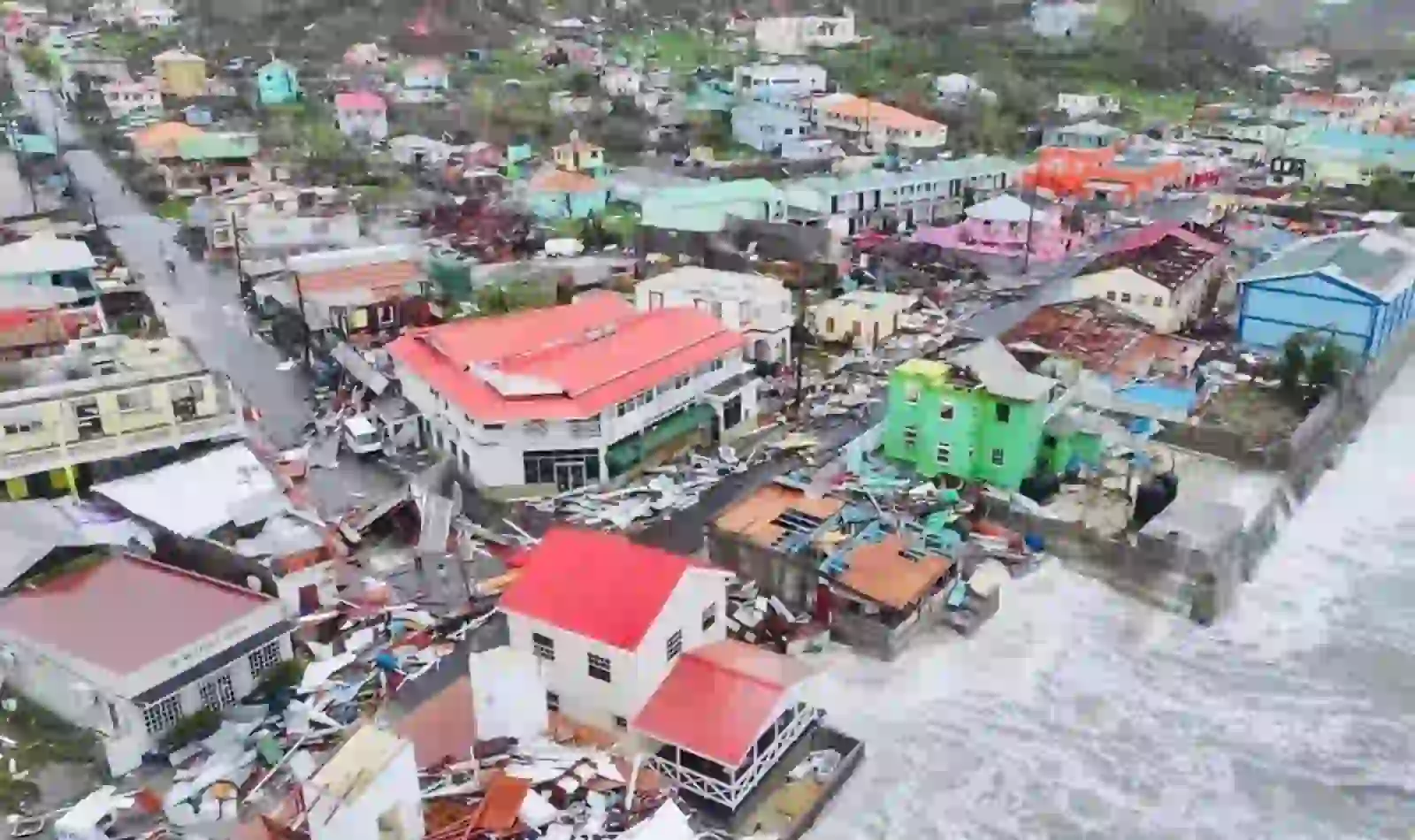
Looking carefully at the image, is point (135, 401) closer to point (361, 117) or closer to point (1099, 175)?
point (1099, 175)

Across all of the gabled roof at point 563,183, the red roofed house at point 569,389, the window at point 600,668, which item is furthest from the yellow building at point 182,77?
the window at point 600,668

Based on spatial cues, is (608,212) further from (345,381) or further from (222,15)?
(222,15)

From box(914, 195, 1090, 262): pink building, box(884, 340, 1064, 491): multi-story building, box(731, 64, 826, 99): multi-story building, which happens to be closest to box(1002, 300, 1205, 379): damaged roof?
box(884, 340, 1064, 491): multi-story building

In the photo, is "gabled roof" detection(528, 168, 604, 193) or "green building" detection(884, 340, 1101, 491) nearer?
"green building" detection(884, 340, 1101, 491)

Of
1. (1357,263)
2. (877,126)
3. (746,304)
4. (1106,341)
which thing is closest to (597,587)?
(746,304)

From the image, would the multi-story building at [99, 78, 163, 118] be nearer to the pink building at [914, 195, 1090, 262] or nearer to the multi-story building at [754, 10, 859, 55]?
the multi-story building at [754, 10, 859, 55]

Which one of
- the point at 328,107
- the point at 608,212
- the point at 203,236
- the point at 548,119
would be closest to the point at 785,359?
the point at 608,212
